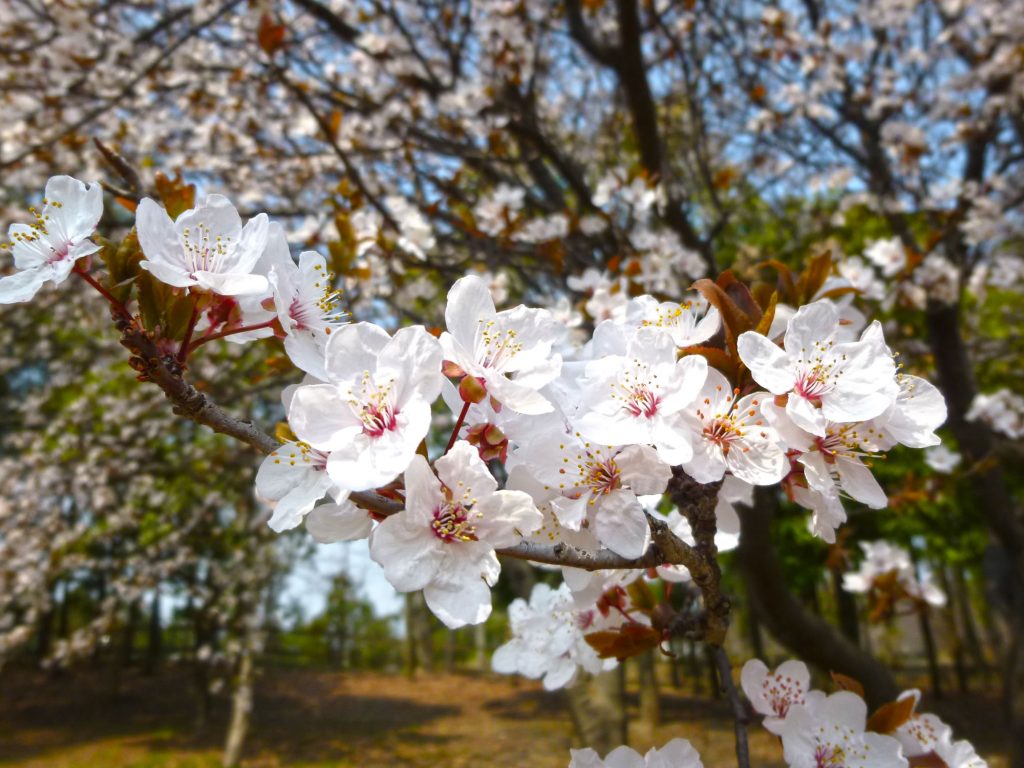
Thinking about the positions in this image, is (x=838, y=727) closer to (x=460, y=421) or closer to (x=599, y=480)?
(x=599, y=480)

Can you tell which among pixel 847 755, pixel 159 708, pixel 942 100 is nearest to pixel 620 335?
pixel 847 755

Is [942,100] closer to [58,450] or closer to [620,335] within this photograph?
[620,335]

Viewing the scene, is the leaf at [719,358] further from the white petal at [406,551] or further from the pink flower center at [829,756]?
the pink flower center at [829,756]

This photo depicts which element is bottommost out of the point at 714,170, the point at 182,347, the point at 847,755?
the point at 847,755

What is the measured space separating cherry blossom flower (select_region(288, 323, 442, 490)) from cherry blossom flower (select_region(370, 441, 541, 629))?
60 mm

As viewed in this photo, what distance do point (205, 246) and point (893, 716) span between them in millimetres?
1390

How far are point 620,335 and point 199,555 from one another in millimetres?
9875

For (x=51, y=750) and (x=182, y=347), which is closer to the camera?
(x=182, y=347)

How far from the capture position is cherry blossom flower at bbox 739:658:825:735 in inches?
47.7

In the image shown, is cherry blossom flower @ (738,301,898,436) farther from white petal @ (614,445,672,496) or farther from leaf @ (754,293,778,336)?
white petal @ (614,445,672,496)

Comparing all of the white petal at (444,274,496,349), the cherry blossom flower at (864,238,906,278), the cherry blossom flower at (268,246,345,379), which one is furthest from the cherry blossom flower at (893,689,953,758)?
the cherry blossom flower at (864,238,906,278)

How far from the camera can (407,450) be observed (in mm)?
746

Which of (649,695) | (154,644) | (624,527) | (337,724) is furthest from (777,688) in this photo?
(154,644)

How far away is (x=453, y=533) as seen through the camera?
0.81m
